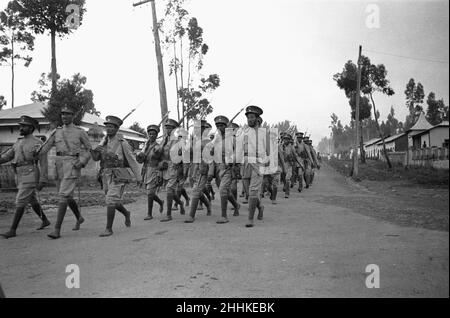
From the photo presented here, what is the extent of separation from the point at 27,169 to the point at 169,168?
9.42 feet

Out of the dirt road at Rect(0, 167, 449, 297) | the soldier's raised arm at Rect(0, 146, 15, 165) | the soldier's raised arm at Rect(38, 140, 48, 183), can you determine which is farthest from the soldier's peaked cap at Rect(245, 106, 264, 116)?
the soldier's raised arm at Rect(0, 146, 15, 165)

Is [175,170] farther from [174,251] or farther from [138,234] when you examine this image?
[174,251]

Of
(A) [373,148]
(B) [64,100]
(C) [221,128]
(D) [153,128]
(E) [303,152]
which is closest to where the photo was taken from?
(C) [221,128]

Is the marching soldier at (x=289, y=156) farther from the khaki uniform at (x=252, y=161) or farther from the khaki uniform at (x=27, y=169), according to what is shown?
the khaki uniform at (x=27, y=169)

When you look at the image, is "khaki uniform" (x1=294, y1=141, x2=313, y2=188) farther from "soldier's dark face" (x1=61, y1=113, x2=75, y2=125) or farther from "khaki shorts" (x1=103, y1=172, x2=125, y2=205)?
"soldier's dark face" (x1=61, y1=113, x2=75, y2=125)

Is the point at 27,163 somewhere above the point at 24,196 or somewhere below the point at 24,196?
above

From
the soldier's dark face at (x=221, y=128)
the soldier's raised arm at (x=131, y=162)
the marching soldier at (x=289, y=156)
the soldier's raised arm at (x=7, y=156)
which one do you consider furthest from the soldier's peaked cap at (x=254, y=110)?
the marching soldier at (x=289, y=156)

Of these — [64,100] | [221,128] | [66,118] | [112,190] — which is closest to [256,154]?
[221,128]

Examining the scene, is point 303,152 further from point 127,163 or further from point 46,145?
point 46,145

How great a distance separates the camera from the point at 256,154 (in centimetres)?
740

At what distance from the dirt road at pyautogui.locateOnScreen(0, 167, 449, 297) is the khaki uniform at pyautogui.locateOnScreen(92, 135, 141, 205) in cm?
73

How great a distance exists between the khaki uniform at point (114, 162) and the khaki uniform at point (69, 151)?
0.28m

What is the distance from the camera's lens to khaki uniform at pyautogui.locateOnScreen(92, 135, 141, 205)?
6.73 m
